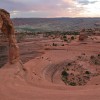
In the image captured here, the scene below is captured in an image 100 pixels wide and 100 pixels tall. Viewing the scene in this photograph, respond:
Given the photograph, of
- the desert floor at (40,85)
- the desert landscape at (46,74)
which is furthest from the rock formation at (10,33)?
the desert floor at (40,85)

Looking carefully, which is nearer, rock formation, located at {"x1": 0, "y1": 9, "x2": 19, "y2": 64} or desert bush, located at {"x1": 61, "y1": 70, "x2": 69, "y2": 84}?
rock formation, located at {"x1": 0, "y1": 9, "x2": 19, "y2": 64}

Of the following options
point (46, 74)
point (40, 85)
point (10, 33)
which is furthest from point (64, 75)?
point (40, 85)

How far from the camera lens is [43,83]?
17219mm

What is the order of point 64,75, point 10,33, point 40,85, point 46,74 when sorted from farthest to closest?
point 64,75 → point 46,74 → point 10,33 → point 40,85

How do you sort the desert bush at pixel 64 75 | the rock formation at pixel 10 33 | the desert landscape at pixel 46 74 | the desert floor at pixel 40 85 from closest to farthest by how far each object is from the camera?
1. the desert floor at pixel 40 85
2. the desert landscape at pixel 46 74
3. the rock formation at pixel 10 33
4. the desert bush at pixel 64 75

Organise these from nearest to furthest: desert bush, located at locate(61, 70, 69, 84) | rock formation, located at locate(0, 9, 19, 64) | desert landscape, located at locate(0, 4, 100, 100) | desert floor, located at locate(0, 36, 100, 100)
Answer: desert floor, located at locate(0, 36, 100, 100) < desert landscape, located at locate(0, 4, 100, 100) < rock formation, located at locate(0, 9, 19, 64) < desert bush, located at locate(61, 70, 69, 84)

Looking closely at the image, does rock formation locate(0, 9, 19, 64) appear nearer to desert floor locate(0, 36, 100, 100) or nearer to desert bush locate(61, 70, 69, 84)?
desert floor locate(0, 36, 100, 100)

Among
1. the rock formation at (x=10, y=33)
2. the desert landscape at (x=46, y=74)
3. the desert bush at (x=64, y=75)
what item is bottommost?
the desert bush at (x=64, y=75)

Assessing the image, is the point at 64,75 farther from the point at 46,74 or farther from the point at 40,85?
the point at 40,85

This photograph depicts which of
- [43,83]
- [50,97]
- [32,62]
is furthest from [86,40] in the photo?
[50,97]

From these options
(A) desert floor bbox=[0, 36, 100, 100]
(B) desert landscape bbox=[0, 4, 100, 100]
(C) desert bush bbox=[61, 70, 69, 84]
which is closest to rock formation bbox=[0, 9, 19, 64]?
(B) desert landscape bbox=[0, 4, 100, 100]

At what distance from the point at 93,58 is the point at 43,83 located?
13.2 meters

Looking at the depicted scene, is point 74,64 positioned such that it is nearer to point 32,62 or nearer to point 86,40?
point 32,62

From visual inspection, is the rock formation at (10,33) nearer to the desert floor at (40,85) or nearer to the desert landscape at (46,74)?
the desert landscape at (46,74)
